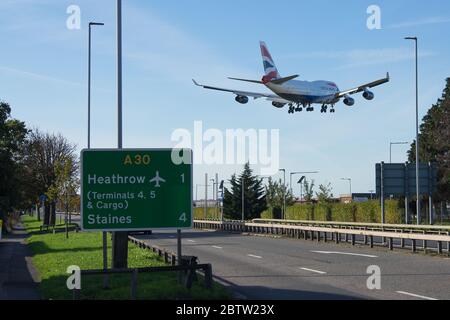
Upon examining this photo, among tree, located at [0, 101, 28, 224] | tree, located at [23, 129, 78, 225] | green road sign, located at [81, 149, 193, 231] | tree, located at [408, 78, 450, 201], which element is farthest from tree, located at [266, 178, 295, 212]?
green road sign, located at [81, 149, 193, 231]

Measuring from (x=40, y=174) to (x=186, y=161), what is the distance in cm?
5947

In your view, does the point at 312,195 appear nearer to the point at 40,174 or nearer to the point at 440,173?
the point at 440,173

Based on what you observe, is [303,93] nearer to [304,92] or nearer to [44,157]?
[304,92]

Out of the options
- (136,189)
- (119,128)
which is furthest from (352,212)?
(136,189)

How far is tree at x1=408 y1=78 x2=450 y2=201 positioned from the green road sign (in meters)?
61.7

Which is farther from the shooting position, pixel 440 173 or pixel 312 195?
pixel 312 195

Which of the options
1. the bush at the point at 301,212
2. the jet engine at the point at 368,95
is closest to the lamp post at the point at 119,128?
the jet engine at the point at 368,95

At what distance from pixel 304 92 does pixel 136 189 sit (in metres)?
17.8

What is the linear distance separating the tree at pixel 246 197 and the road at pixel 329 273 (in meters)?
65.5

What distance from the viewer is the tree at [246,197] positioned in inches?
3762

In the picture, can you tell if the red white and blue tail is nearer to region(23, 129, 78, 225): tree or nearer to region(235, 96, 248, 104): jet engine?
region(235, 96, 248, 104): jet engine

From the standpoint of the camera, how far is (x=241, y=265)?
23.0 meters

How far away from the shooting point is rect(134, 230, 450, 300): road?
1483 centimetres
